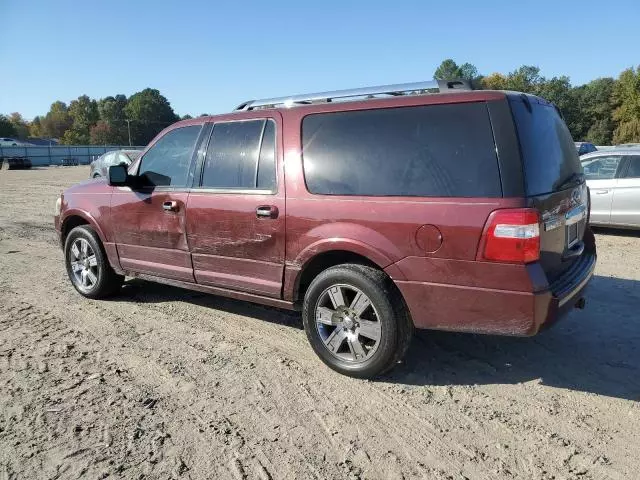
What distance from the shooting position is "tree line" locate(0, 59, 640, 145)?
70438 millimetres

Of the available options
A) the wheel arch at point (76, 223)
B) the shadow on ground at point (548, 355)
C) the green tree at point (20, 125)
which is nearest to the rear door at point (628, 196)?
the shadow on ground at point (548, 355)

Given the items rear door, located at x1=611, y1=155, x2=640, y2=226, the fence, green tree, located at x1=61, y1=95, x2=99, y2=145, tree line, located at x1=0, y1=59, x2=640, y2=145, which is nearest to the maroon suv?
rear door, located at x1=611, y1=155, x2=640, y2=226

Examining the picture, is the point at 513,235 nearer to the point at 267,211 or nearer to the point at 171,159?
the point at 267,211

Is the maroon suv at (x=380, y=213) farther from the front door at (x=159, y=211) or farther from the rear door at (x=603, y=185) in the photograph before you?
the rear door at (x=603, y=185)

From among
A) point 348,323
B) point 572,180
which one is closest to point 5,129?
point 348,323

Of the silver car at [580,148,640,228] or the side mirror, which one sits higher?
the side mirror

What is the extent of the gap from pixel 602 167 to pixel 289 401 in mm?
8072

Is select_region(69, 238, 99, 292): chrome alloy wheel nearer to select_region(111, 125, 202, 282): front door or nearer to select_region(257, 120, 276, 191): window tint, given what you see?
A: select_region(111, 125, 202, 282): front door

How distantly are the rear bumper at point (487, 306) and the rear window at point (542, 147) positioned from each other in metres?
0.65

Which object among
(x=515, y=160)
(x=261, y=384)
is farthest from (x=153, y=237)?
(x=515, y=160)

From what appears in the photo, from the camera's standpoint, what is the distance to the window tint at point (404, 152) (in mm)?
3037

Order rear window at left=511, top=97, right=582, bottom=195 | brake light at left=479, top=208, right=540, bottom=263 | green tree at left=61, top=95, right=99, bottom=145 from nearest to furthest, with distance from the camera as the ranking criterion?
brake light at left=479, top=208, right=540, bottom=263 → rear window at left=511, top=97, right=582, bottom=195 → green tree at left=61, top=95, right=99, bottom=145

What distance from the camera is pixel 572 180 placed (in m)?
3.67

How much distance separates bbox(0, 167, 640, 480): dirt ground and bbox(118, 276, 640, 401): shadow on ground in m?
0.02
